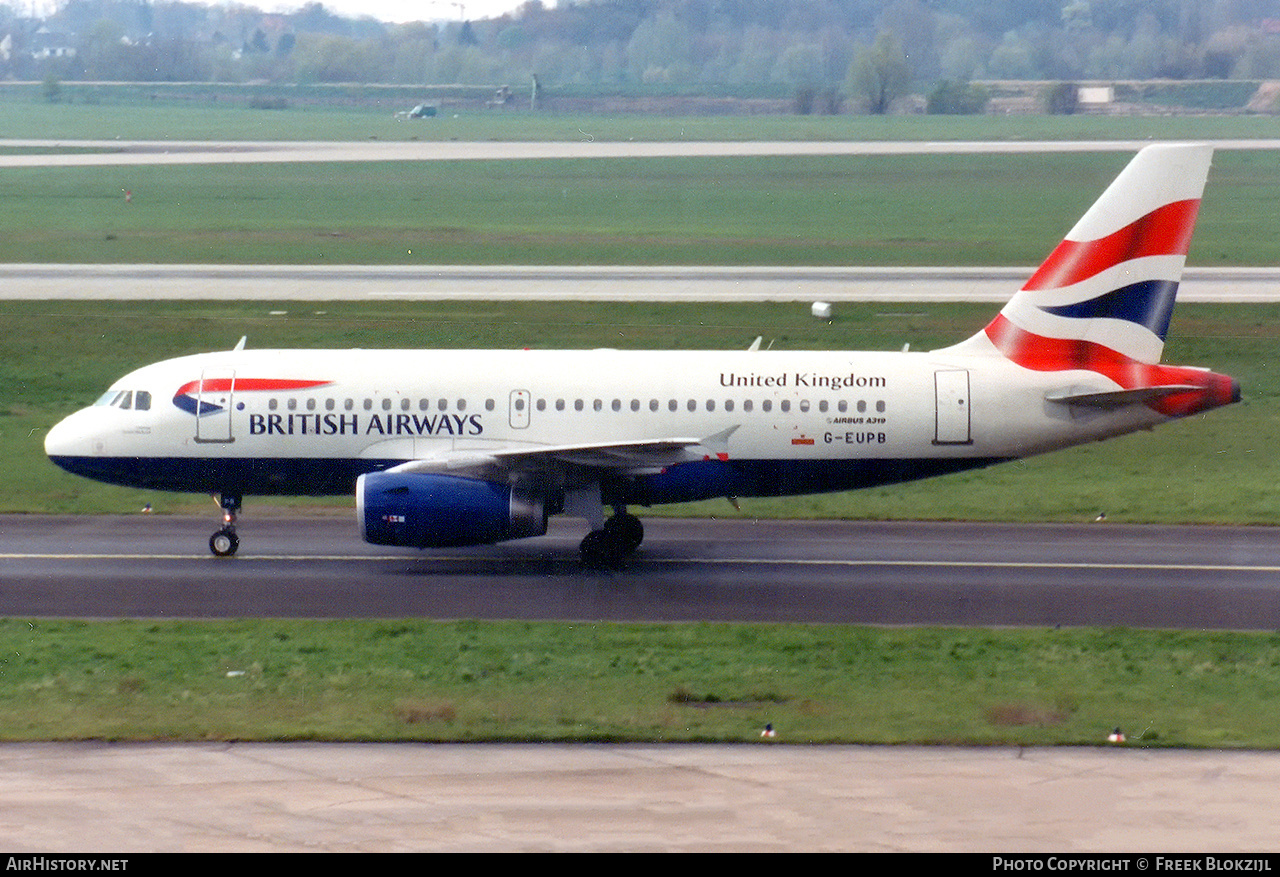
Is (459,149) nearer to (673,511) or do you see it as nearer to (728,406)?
(673,511)

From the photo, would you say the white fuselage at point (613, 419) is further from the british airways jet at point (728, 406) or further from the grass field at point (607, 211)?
the grass field at point (607, 211)

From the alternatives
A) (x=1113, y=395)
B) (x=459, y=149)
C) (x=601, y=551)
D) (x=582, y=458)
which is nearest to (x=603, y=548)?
(x=601, y=551)

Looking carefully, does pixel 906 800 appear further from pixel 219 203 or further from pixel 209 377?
pixel 219 203

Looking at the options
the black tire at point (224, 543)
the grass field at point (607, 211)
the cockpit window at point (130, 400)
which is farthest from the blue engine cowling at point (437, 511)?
the grass field at point (607, 211)

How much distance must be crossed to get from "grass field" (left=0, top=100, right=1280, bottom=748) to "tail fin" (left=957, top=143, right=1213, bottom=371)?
5177mm

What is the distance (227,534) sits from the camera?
101 feet

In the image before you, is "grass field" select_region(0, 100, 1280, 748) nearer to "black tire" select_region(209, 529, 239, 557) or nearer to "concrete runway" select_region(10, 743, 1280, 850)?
"concrete runway" select_region(10, 743, 1280, 850)

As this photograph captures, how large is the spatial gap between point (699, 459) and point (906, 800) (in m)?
12.6

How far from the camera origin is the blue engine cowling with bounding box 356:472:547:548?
28.2m

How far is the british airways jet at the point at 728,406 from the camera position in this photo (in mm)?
30141

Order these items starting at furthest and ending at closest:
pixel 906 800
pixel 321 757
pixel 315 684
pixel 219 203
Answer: pixel 219 203 → pixel 315 684 → pixel 321 757 → pixel 906 800

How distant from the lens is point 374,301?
58500mm

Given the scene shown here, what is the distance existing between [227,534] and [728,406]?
30.4 feet
